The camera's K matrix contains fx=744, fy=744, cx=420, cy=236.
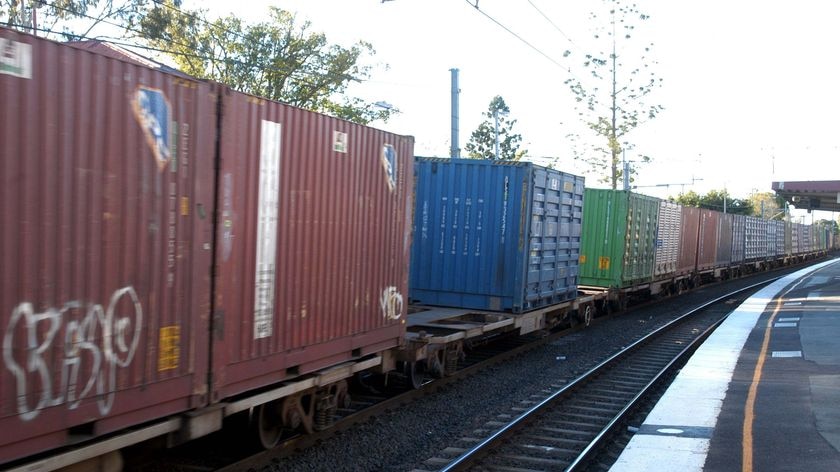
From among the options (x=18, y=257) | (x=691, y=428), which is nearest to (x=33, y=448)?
(x=18, y=257)

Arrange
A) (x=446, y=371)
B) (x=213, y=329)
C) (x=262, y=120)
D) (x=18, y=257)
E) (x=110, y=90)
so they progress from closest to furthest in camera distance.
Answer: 1. (x=18, y=257)
2. (x=110, y=90)
3. (x=213, y=329)
4. (x=262, y=120)
5. (x=446, y=371)

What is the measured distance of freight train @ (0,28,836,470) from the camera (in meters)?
3.94

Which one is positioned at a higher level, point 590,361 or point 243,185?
point 243,185

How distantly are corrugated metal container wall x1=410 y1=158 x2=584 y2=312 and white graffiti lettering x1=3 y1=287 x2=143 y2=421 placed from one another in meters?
7.76

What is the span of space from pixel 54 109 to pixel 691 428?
679cm

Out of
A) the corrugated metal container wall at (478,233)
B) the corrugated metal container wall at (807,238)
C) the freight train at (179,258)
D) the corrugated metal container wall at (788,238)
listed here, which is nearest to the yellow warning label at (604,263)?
the corrugated metal container wall at (478,233)

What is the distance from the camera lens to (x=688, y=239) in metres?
26.5

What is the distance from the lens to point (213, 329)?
536 cm

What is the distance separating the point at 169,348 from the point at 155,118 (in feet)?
4.93

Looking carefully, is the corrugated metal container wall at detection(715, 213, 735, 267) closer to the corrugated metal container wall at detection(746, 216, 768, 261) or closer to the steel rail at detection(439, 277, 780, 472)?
the corrugated metal container wall at detection(746, 216, 768, 261)

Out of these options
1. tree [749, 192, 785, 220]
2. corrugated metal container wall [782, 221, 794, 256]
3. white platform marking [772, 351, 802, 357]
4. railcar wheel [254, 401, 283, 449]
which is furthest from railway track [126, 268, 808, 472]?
tree [749, 192, 785, 220]

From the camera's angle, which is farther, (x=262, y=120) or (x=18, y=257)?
(x=262, y=120)

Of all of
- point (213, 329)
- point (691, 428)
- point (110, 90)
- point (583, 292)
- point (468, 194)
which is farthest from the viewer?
point (583, 292)

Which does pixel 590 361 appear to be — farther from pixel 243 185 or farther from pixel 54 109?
pixel 54 109
